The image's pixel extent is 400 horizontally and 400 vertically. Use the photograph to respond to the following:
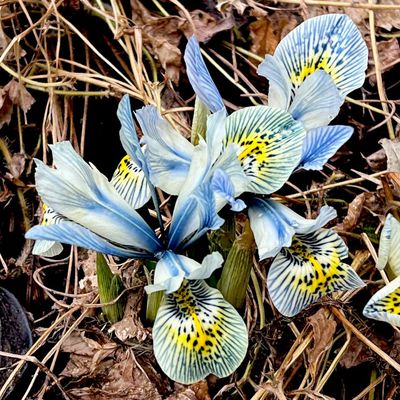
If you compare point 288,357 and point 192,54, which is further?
point 288,357

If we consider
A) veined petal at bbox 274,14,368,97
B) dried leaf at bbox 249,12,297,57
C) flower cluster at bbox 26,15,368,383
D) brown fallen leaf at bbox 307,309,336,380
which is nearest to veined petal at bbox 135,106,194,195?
flower cluster at bbox 26,15,368,383

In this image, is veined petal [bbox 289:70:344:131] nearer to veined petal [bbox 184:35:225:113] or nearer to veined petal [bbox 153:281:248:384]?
veined petal [bbox 184:35:225:113]

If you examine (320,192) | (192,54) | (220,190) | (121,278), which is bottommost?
(121,278)

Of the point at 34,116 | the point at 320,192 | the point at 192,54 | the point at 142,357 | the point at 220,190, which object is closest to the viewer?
the point at 220,190

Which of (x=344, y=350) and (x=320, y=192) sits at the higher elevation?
(x=320, y=192)

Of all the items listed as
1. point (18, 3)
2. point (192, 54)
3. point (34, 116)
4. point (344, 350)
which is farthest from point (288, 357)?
point (18, 3)

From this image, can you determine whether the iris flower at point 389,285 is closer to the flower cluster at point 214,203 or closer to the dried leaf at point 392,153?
the flower cluster at point 214,203

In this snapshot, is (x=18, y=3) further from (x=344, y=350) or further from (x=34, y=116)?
(x=344, y=350)

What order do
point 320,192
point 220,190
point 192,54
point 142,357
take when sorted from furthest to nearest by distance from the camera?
point 320,192, point 142,357, point 192,54, point 220,190
